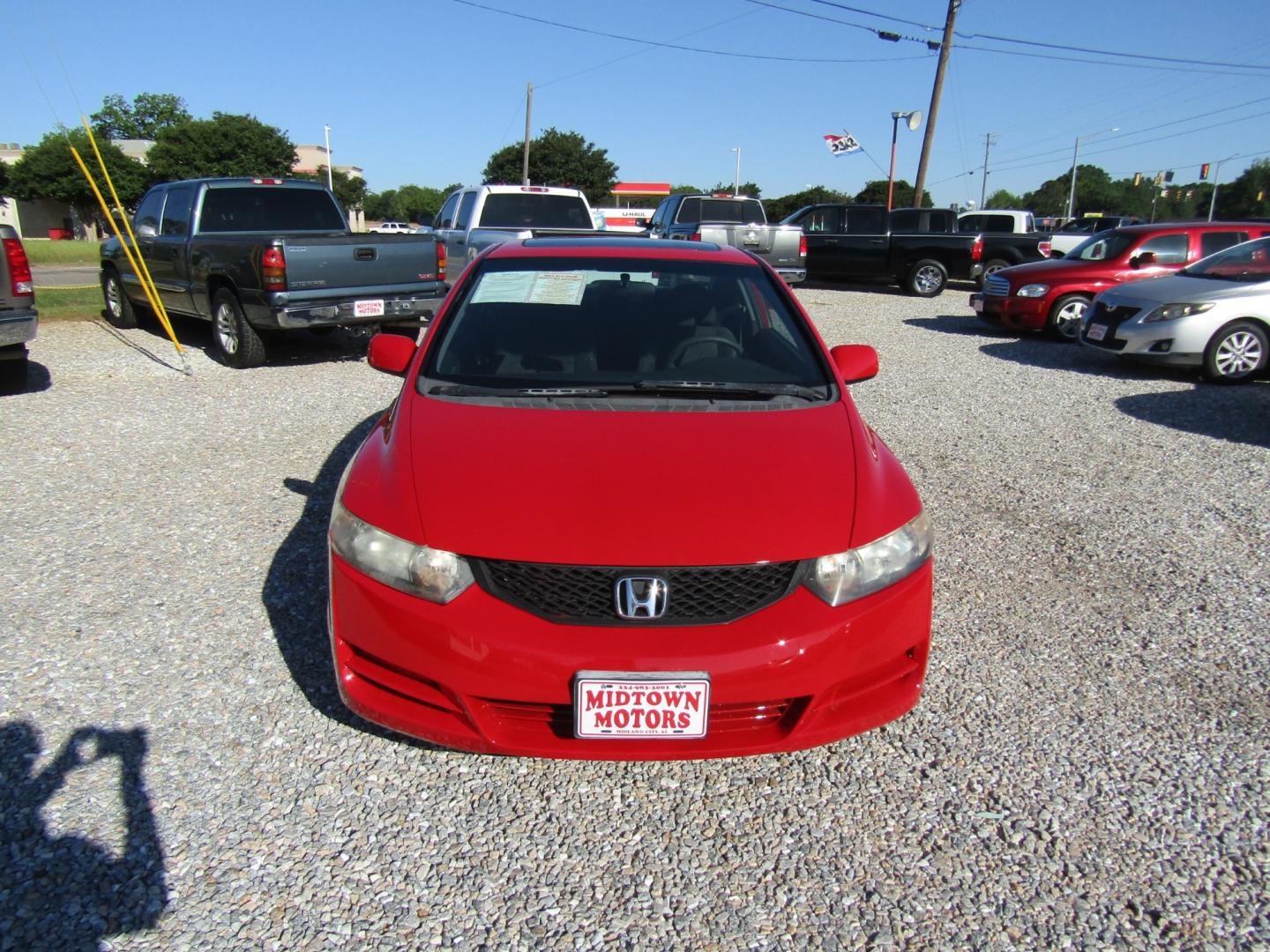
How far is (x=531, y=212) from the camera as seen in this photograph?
41.5 ft

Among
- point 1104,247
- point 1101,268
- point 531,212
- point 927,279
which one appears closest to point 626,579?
point 531,212

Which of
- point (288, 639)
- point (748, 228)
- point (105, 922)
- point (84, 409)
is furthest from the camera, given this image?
point (748, 228)

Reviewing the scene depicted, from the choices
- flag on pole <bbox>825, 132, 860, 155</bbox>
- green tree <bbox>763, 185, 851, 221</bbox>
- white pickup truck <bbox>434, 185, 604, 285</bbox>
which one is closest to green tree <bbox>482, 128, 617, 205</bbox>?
green tree <bbox>763, 185, 851, 221</bbox>

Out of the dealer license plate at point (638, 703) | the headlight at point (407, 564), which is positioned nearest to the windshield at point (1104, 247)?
the dealer license plate at point (638, 703)

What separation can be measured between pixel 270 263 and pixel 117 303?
5075 mm

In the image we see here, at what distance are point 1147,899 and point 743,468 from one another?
1.54 m

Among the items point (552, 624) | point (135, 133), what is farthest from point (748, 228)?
point (135, 133)

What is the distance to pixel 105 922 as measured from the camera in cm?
207

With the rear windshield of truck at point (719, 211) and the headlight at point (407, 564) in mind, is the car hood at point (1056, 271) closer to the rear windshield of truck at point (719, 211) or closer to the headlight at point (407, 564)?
the rear windshield of truck at point (719, 211)

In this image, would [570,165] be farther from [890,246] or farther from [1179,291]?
[1179,291]

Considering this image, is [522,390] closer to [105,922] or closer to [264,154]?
[105,922]

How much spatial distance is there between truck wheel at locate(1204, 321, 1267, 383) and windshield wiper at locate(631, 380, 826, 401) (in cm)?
774

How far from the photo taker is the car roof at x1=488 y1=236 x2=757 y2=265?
3861mm

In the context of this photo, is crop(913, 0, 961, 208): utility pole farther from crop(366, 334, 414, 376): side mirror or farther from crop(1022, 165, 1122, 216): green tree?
crop(1022, 165, 1122, 216): green tree
